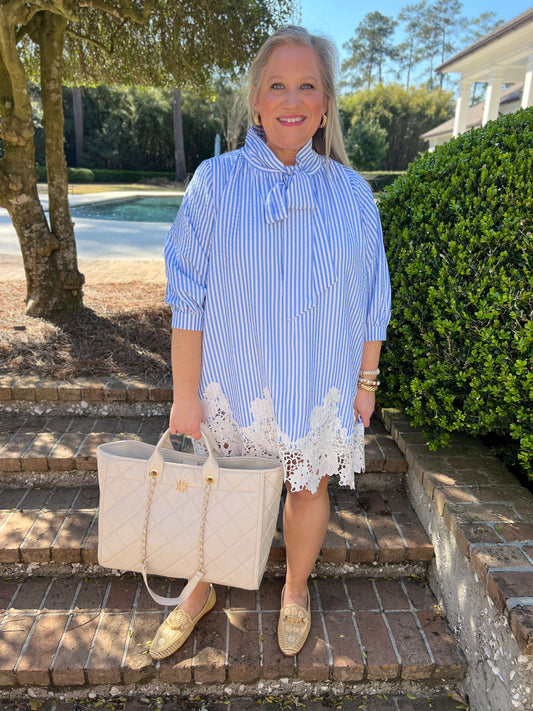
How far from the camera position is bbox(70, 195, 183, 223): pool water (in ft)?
43.9

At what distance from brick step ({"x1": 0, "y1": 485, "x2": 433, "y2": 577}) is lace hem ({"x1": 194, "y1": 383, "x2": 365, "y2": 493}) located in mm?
582

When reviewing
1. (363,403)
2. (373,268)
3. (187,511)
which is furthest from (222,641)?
(373,268)

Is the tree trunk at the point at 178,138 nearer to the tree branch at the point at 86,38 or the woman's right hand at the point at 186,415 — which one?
the tree branch at the point at 86,38

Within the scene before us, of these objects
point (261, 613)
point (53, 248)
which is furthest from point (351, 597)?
point (53, 248)

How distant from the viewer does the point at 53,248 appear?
11.6 ft

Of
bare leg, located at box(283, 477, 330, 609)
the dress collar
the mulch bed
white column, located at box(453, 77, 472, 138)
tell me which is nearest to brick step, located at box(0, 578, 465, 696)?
bare leg, located at box(283, 477, 330, 609)

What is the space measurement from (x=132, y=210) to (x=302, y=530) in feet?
49.8

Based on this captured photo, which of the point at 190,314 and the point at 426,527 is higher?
the point at 190,314

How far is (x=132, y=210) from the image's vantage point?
607 inches

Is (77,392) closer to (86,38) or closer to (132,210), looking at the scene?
(86,38)

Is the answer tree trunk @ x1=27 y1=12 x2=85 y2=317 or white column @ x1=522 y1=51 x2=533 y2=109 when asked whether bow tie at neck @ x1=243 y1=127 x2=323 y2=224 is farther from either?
white column @ x1=522 y1=51 x2=533 y2=109

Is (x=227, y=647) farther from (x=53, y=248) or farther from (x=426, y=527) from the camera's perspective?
(x=53, y=248)

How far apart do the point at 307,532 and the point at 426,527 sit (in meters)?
0.70

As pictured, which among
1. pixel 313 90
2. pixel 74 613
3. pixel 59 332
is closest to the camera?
pixel 313 90
